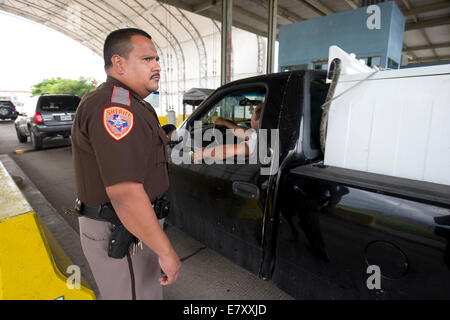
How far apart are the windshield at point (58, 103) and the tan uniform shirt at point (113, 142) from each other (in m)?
8.69

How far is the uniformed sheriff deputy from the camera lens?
0.92m

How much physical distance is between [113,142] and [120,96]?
216 mm

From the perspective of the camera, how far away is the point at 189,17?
21.1 m

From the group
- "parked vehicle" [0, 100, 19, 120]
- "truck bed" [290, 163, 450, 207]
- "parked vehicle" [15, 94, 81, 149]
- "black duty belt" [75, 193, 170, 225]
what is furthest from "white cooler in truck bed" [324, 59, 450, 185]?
"parked vehicle" [0, 100, 19, 120]

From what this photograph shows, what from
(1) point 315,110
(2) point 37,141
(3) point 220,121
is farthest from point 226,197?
(2) point 37,141

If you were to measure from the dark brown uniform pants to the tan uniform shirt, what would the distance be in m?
0.16

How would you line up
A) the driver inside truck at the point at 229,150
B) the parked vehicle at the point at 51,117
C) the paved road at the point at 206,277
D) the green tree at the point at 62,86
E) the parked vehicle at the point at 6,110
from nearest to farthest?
the driver inside truck at the point at 229,150 < the paved road at the point at 206,277 < the parked vehicle at the point at 51,117 < the parked vehicle at the point at 6,110 < the green tree at the point at 62,86

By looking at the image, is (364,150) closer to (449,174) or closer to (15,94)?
(449,174)

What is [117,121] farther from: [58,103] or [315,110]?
[58,103]

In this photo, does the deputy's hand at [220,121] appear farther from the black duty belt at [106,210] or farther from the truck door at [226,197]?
the black duty belt at [106,210]

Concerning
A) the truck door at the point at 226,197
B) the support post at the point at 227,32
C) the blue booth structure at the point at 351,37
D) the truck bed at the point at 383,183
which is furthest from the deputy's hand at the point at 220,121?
the blue booth structure at the point at 351,37

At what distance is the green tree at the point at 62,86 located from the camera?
134 feet

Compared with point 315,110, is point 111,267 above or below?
below
